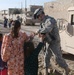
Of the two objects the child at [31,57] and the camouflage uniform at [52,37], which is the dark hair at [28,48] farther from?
A: the camouflage uniform at [52,37]

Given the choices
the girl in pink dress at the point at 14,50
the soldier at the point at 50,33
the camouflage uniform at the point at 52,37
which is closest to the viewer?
the girl in pink dress at the point at 14,50

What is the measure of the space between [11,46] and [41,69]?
152 inches

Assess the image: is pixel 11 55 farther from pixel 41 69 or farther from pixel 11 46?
pixel 41 69

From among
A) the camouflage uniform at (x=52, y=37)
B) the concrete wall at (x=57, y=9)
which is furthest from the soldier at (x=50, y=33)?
the concrete wall at (x=57, y=9)

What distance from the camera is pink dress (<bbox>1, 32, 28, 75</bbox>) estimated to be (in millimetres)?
4738

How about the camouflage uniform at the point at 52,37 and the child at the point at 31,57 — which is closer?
the child at the point at 31,57

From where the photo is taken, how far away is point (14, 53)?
4.82 m

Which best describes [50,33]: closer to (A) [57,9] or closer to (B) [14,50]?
(B) [14,50]

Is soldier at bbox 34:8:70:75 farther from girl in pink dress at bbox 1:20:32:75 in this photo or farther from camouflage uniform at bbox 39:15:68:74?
girl in pink dress at bbox 1:20:32:75

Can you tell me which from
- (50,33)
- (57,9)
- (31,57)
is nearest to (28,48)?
(31,57)

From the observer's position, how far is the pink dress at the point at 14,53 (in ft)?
15.5

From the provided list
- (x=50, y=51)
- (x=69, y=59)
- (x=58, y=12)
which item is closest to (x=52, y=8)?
(x=58, y=12)

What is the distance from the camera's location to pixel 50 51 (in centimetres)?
671

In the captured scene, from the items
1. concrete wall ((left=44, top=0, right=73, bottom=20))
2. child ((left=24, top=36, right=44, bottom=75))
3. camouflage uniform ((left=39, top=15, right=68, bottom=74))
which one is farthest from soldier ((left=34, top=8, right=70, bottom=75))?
concrete wall ((left=44, top=0, right=73, bottom=20))
